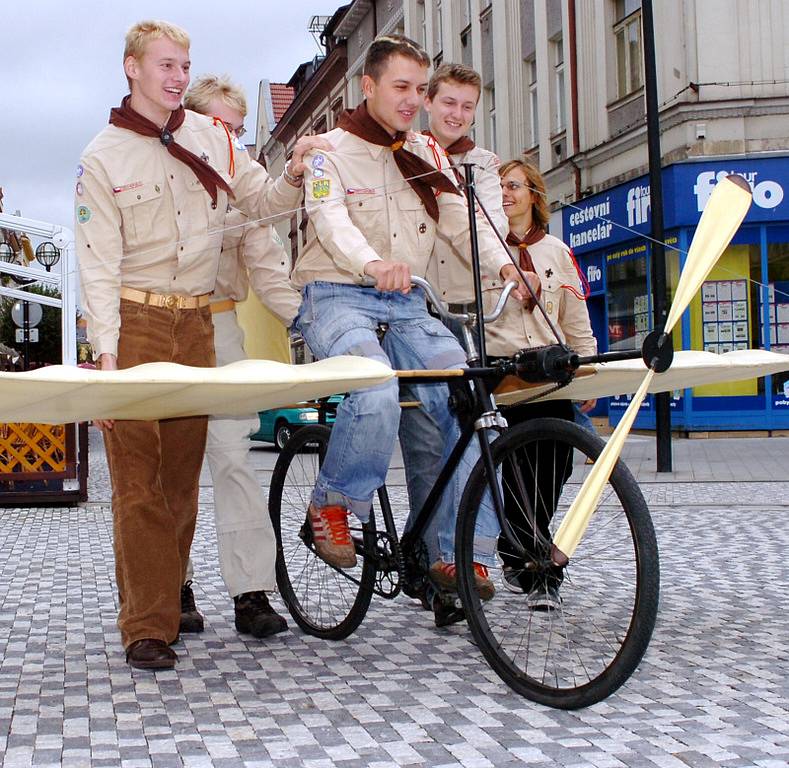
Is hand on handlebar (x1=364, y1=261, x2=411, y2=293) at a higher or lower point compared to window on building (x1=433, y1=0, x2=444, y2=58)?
lower

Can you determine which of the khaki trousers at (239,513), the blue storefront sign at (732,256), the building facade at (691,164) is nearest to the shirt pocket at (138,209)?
the khaki trousers at (239,513)

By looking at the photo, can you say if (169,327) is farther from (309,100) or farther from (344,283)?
(309,100)

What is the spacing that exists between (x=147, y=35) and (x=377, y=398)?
1591 mm

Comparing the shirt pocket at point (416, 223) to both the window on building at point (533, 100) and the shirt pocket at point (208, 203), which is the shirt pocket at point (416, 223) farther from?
the window on building at point (533, 100)

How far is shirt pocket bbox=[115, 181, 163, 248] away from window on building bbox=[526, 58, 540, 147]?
2213 cm

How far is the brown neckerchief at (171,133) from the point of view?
455 centimetres

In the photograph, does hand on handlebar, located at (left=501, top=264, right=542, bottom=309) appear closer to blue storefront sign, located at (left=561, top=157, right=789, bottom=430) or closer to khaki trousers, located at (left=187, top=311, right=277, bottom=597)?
khaki trousers, located at (left=187, top=311, right=277, bottom=597)

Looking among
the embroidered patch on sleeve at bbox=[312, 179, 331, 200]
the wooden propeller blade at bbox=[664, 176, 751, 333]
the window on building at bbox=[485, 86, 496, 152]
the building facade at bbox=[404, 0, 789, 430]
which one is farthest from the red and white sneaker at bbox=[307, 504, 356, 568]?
the window on building at bbox=[485, 86, 496, 152]

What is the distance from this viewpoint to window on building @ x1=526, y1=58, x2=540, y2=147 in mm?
26078

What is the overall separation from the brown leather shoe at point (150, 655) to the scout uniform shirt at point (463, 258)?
1.81 m

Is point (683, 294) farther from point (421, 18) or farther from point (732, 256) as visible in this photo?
point (421, 18)

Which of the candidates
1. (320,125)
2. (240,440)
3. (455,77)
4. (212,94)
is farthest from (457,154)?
(320,125)

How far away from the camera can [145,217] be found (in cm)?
458

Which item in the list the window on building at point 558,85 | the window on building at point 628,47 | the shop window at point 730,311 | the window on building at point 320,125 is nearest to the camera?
the shop window at point 730,311
